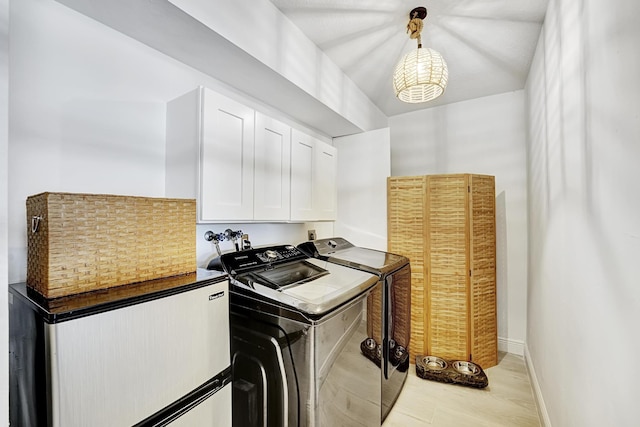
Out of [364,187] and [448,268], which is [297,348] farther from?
[364,187]

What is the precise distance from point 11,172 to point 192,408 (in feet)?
4.06

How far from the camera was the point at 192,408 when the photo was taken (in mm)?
1110

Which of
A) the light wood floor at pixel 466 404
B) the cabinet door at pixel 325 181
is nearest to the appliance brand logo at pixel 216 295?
the cabinet door at pixel 325 181

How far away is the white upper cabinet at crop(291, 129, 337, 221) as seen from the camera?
2.17 meters

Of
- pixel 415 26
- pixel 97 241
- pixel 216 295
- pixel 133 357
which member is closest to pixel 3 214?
pixel 97 241

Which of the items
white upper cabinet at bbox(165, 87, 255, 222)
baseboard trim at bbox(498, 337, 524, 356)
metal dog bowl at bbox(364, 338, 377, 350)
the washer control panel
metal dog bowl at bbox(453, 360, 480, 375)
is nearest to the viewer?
white upper cabinet at bbox(165, 87, 255, 222)

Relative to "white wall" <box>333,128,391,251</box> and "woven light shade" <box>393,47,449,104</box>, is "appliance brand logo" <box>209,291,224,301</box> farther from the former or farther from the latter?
"white wall" <box>333,128,391,251</box>

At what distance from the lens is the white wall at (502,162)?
9.61ft

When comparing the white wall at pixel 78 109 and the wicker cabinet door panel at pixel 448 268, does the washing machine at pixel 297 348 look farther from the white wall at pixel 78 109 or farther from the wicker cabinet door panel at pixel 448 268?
the wicker cabinet door panel at pixel 448 268

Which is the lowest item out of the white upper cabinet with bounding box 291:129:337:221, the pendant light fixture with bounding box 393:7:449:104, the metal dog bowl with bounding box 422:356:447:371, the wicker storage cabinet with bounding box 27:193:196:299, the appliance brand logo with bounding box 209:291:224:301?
the metal dog bowl with bounding box 422:356:447:371

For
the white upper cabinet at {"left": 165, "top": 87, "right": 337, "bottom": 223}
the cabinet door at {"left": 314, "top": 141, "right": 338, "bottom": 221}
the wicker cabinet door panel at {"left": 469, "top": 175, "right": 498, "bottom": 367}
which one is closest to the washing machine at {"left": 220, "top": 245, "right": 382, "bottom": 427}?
the white upper cabinet at {"left": 165, "top": 87, "right": 337, "bottom": 223}

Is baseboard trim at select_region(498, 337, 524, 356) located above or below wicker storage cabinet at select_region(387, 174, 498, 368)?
below

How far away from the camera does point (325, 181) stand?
8.35 ft

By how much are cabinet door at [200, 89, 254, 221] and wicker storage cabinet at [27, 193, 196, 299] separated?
27 cm
